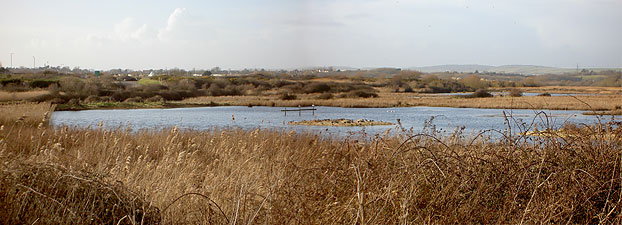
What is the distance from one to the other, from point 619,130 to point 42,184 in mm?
5686

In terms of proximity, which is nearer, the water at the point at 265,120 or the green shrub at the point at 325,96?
the water at the point at 265,120

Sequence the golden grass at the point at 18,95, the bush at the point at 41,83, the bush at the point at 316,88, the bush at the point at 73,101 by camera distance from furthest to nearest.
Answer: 1. the bush at the point at 316,88
2. the bush at the point at 73,101
3. the bush at the point at 41,83
4. the golden grass at the point at 18,95

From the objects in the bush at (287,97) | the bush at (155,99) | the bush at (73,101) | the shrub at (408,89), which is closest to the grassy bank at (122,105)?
the bush at (73,101)

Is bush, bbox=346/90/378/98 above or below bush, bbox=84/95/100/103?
above

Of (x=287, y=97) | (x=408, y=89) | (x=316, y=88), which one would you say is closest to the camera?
(x=287, y=97)

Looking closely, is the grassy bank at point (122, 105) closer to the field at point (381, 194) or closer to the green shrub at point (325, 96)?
the green shrub at point (325, 96)

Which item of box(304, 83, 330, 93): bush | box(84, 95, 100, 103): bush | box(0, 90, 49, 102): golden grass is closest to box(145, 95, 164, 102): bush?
box(84, 95, 100, 103): bush

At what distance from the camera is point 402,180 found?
4.52 metres

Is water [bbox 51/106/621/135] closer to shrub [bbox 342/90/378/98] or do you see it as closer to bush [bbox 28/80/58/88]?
bush [bbox 28/80/58/88]

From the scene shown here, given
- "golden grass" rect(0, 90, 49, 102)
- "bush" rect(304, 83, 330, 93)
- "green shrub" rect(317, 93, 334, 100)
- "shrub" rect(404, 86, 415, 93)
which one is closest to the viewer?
"golden grass" rect(0, 90, 49, 102)

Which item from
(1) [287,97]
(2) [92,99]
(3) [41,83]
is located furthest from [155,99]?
(3) [41,83]

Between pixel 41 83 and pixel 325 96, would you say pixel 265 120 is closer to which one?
pixel 41 83

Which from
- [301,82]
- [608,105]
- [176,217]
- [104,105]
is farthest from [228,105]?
[176,217]

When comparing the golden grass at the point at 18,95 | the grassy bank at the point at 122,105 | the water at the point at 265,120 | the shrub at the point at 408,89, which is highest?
the shrub at the point at 408,89
